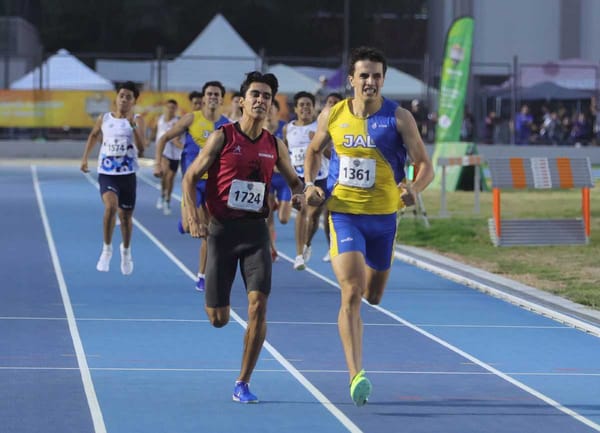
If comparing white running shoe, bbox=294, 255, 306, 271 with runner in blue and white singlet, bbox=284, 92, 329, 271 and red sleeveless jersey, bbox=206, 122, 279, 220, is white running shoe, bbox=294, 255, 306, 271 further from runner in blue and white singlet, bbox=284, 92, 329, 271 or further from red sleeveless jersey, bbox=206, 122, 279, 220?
red sleeveless jersey, bbox=206, 122, 279, 220

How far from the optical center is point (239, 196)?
9562 mm

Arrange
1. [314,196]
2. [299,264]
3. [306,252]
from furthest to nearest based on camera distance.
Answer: [306,252] < [299,264] < [314,196]

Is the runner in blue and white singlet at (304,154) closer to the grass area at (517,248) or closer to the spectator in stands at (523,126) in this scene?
the grass area at (517,248)

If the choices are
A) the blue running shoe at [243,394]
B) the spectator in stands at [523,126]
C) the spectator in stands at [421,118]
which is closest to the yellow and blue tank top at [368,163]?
the blue running shoe at [243,394]

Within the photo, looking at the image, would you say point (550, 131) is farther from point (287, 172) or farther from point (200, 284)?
point (287, 172)

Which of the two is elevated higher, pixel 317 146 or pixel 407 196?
pixel 317 146

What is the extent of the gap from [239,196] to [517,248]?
475 inches

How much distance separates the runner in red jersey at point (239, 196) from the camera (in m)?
9.47

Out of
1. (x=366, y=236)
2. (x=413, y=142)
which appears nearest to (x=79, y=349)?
(x=366, y=236)

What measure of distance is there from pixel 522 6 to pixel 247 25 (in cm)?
1201

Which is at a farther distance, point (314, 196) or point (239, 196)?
point (239, 196)

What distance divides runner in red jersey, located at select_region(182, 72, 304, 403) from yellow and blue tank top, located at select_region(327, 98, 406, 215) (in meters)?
0.30

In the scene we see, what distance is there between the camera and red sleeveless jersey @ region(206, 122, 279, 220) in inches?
377

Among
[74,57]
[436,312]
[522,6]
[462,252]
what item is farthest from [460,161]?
[522,6]
